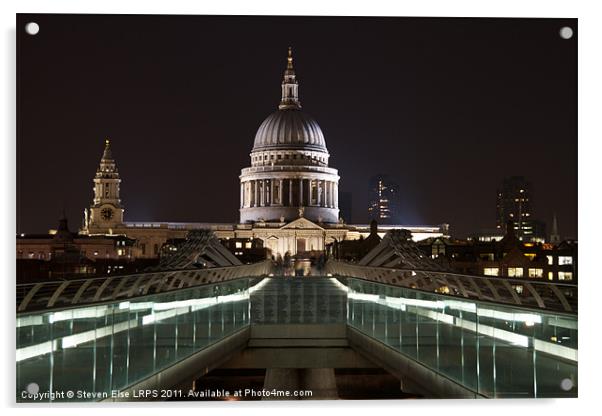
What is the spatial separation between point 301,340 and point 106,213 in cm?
9516

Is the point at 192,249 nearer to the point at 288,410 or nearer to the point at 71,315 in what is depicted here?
the point at 288,410

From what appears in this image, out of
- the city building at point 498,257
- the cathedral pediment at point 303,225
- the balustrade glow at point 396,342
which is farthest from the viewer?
the cathedral pediment at point 303,225

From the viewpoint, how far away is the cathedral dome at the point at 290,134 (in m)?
148

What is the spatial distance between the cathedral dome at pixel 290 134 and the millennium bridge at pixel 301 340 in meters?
128

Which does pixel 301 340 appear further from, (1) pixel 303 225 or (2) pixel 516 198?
(1) pixel 303 225

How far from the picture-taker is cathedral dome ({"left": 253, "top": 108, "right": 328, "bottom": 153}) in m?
148

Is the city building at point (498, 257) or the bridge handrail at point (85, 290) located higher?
the bridge handrail at point (85, 290)

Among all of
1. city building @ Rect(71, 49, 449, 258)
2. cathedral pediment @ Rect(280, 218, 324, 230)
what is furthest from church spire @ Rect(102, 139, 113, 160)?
cathedral pediment @ Rect(280, 218, 324, 230)

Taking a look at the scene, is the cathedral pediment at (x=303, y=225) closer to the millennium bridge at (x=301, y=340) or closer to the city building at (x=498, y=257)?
the city building at (x=498, y=257)

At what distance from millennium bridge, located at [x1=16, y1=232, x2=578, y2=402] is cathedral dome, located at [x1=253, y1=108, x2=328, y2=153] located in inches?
5028

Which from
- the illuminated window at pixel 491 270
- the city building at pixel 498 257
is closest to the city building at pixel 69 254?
the city building at pixel 498 257

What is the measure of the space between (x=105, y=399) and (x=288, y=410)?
9.79ft

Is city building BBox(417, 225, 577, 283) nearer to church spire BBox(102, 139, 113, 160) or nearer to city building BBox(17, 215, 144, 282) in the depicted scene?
city building BBox(17, 215, 144, 282)
